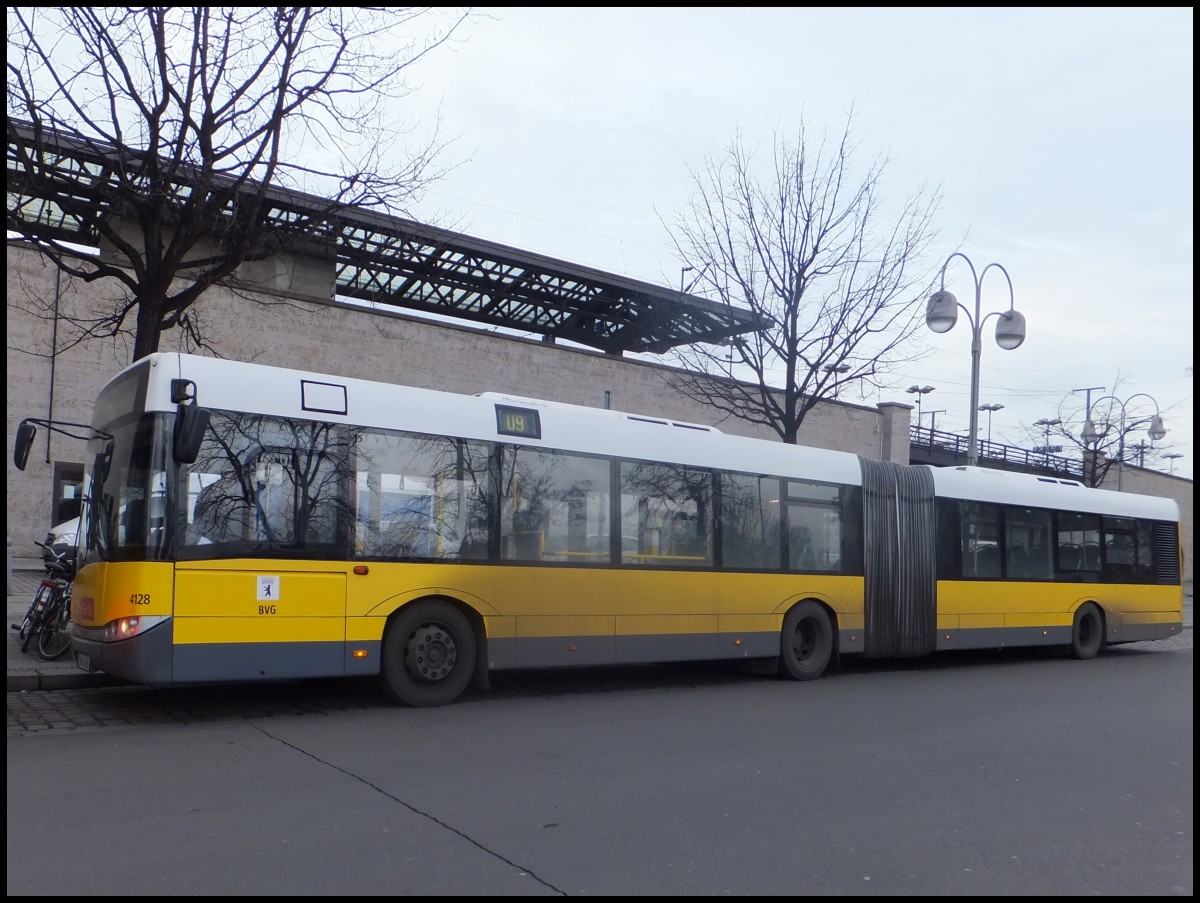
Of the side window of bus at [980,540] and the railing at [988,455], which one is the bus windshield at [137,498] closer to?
the side window of bus at [980,540]

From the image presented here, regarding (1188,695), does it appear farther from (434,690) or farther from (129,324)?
(129,324)

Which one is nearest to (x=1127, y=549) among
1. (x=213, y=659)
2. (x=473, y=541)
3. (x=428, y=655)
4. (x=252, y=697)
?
(x=473, y=541)

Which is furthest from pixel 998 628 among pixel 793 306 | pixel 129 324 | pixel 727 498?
pixel 129 324

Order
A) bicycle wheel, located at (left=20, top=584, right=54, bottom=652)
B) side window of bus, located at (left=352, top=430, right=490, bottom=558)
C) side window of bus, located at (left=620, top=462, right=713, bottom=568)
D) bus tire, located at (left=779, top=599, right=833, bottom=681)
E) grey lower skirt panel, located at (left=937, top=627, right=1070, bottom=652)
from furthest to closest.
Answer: grey lower skirt panel, located at (left=937, top=627, right=1070, bottom=652)
bus tire, located at (left=779, top=599, right=833, bottom=681)
side window of bus, located at (left=620, top=462, right=713, bottom=568)
bicycle wheel, located at (left=20, top=584, right=54, bottom=652)
side window of bus, located at (left=352, top=430, right=490, bottom=558)

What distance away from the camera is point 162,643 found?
326 inches

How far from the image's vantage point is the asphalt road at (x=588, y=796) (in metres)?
4.91

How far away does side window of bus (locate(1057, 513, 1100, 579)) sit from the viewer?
54.9ft

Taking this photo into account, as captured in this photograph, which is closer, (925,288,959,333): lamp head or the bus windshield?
the bus windshield

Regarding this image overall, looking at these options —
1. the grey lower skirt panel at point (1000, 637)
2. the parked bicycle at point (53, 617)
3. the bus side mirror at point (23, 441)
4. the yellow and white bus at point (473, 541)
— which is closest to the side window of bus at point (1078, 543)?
the grey lower skirt panel at point (1000, 637)

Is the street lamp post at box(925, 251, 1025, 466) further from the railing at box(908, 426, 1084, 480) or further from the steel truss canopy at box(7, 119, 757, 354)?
the railing at box(908, 426, 1084, 480)

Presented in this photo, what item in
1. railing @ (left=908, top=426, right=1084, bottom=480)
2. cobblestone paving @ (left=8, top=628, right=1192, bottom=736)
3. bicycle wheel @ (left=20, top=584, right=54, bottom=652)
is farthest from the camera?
railing @ (left=908, top=426, right=1084, bottom=480)

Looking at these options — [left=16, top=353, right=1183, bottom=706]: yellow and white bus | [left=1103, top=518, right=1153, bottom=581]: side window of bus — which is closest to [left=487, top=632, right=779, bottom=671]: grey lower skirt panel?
[left=16, top=353, right=1183, bottom=706]: yellow and white bus

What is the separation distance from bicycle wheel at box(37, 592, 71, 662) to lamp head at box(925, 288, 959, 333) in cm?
1444

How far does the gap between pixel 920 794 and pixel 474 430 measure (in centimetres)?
559
